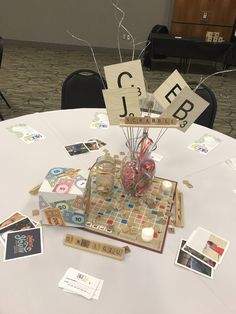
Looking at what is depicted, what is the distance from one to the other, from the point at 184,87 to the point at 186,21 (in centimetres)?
539

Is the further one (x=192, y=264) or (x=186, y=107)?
(x=186, y=107)

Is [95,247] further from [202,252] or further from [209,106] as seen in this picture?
[209,106]

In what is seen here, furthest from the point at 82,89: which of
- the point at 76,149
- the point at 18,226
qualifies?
the point at 18,226

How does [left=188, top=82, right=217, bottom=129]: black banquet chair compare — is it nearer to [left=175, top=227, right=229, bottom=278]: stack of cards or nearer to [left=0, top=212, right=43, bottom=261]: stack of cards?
[left=175, top=227, right=229, bottom=278]: stack of cards

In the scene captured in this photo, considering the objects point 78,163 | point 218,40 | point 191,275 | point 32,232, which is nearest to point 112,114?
point 78,163

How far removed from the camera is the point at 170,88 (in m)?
1.33

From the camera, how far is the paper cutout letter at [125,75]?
126cm

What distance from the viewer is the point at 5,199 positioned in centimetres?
133

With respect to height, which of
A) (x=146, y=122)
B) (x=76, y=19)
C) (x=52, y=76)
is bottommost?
(x=52, y=76)

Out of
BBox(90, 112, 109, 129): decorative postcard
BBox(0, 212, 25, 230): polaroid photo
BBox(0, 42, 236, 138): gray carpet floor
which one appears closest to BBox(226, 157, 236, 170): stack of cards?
BBox(90, 112, 109, 129): decorative postcard

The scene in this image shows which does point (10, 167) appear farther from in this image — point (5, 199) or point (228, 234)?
point (228, 234)

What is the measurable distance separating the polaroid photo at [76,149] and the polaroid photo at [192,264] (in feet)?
2.58

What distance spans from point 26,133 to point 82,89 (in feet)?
2.58

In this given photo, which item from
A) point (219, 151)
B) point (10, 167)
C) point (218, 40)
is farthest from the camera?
point (218, 40)
